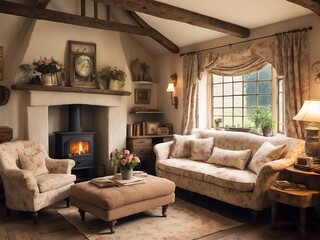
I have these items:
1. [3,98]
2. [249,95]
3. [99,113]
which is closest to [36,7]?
[3,98]

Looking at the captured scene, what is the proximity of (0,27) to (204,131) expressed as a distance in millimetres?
3693

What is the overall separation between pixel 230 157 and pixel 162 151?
123 centimetres

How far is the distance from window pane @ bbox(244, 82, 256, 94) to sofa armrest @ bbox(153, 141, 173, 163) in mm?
1577

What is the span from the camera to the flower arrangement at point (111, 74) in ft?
18.3

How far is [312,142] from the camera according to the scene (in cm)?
355

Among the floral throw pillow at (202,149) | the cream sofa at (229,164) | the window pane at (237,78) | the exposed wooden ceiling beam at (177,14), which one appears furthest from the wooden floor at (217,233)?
the exposed wooden ceiling beam at (177,14)

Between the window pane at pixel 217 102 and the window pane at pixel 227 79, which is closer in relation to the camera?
the window pane at pixel 227 79

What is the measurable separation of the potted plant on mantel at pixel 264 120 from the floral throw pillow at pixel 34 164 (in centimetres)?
313

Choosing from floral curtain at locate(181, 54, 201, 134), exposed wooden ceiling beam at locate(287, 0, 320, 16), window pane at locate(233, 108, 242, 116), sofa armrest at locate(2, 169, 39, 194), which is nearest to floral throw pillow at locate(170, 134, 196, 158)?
floral curtain at locate(181, 54, 201, 134)

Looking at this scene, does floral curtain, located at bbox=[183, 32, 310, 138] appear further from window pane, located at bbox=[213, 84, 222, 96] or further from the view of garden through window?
window pane, located at bbox=[213, 84, 222, 96]

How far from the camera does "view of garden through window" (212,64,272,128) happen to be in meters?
4.85

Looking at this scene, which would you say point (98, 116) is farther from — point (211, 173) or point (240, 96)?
point (211, 173)

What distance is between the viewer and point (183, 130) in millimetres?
5789

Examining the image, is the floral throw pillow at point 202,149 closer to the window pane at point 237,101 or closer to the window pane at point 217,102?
the window pane at point 237,101
